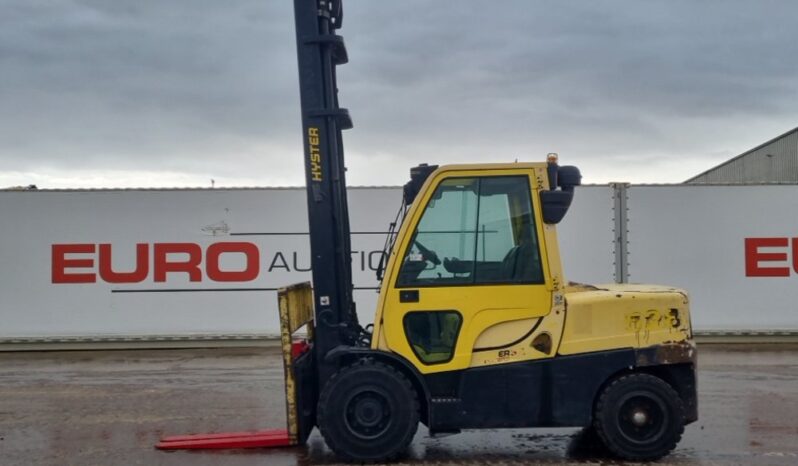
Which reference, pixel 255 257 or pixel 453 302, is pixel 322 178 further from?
pixel 255 257

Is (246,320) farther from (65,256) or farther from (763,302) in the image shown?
(763,302)

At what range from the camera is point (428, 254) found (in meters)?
5.86

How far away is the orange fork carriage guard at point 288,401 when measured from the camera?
19.7 ft

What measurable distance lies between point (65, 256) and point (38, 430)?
7143mm

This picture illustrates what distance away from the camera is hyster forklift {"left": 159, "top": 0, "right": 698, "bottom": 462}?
5836 mm

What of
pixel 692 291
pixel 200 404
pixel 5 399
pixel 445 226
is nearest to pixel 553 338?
pixel 445 226

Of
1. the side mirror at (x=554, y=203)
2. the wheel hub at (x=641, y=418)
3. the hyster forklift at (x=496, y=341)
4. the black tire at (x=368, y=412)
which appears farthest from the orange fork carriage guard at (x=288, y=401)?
the wheel hub at (x=641, y=418)

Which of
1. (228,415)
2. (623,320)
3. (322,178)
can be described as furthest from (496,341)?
(228,415)

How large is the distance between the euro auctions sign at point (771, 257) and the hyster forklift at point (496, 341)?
8902 mm

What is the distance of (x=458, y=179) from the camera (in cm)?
593

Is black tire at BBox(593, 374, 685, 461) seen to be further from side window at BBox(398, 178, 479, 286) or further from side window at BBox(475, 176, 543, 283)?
side window at BBox(398, 178, 479, 286)

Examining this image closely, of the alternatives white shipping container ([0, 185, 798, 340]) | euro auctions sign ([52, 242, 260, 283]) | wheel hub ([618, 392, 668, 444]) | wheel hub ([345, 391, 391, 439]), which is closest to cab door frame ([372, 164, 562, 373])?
wheel hub ([345, 391, 391, 439])

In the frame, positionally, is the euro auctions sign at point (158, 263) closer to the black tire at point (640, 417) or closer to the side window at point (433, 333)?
Answer: the side window at point (433, 333)

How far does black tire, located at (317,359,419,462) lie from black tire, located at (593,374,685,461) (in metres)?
1.48
